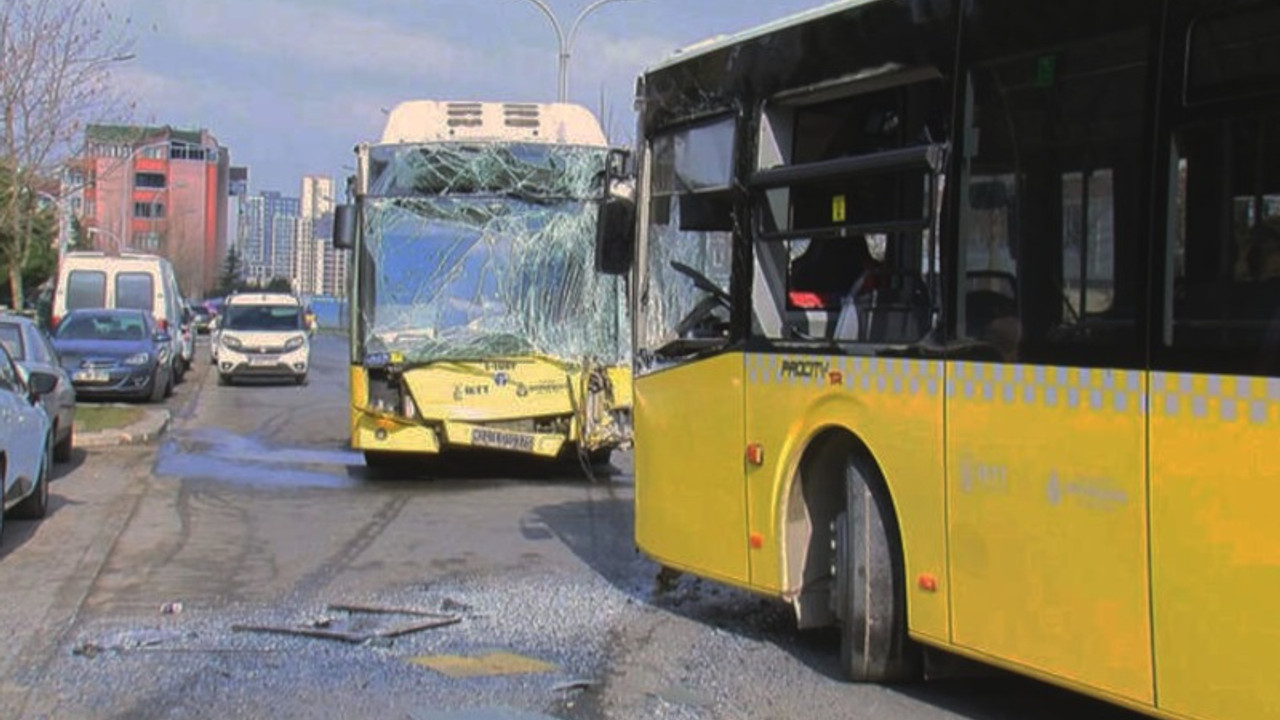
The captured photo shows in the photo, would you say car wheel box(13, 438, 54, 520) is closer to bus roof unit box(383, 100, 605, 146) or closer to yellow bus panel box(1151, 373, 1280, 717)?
bus roof unit box(383, 100, 605, 146)

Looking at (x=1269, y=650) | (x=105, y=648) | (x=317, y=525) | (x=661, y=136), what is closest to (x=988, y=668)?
(x=1269, y=650)

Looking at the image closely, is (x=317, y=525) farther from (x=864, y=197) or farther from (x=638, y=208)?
(x=864, y=197)

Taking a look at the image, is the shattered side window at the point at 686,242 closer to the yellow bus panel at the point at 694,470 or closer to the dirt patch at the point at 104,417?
the yellow bus panel at the point at 694,470

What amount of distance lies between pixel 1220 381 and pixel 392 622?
4668 mm

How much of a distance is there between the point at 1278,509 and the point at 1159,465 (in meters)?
0.46

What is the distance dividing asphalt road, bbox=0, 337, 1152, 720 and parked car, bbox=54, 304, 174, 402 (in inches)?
392

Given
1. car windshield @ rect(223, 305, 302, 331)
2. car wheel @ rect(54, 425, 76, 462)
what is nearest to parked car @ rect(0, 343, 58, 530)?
car wheel @ rect(54, 425, 76, 462)

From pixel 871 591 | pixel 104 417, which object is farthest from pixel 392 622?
pixel 104 417

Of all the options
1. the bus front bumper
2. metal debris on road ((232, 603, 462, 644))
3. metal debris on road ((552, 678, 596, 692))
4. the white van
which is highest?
the white van

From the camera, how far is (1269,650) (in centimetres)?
429

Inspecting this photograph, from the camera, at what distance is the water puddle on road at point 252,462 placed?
14336 mm

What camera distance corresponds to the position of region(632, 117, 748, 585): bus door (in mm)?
7160

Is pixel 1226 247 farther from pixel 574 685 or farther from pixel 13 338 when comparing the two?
pixel 13 338

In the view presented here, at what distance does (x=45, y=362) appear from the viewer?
1584 cm
